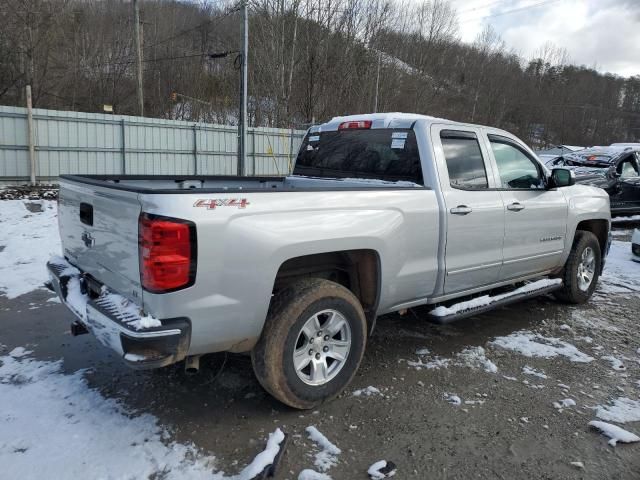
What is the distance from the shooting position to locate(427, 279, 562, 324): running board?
396 cm

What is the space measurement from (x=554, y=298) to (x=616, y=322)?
77cm

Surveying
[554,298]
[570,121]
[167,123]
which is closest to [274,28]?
[167,123]

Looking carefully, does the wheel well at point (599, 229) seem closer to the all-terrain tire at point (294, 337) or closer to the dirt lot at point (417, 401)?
the dirt lot at point (417, 401)

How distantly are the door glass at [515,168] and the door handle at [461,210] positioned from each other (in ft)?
2.45

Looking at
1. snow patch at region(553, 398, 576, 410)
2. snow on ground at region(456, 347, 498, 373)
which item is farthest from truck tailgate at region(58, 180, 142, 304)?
snow patch at region(553, 398, 576, 410)

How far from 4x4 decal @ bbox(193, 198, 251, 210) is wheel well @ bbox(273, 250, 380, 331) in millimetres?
649

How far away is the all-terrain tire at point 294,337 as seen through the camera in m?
2.99

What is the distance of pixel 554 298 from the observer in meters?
5.88

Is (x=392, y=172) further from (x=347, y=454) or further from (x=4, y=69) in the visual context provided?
(x=4, y=69)

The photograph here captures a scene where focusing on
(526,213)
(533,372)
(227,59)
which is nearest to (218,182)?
(526,213)

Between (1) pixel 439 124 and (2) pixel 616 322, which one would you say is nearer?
(1) pixel 439 124

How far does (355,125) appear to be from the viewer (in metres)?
4.54

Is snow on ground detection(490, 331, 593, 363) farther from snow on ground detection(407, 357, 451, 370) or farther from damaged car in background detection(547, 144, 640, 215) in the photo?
damaged car in background detection(547, 144, 640, 215)

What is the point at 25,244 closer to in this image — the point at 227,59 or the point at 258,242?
the point at 258,242
